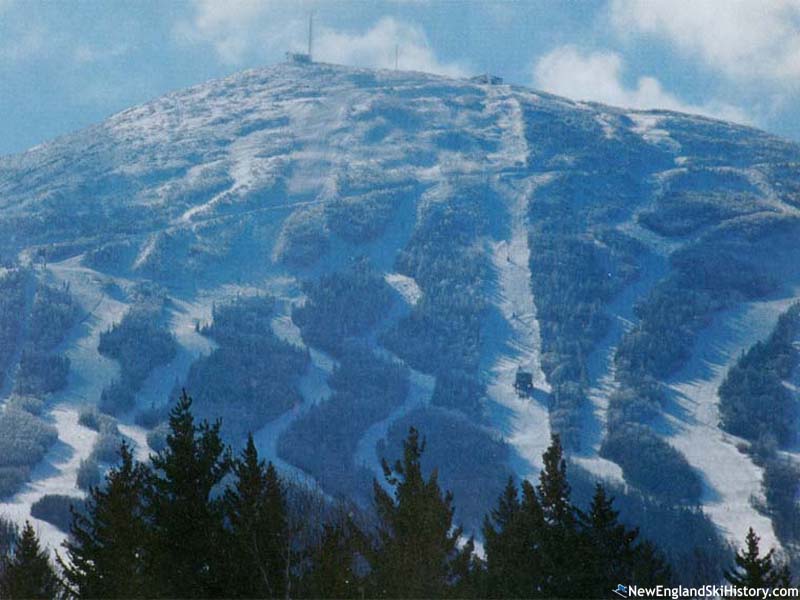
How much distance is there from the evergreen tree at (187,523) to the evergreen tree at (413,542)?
18.1ft

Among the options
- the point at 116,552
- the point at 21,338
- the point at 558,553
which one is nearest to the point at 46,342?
the point at 21,338

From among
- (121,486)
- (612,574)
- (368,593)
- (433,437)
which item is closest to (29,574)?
(121,486)

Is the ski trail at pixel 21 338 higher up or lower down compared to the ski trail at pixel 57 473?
higher up

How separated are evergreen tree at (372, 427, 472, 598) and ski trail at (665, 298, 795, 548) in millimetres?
100519

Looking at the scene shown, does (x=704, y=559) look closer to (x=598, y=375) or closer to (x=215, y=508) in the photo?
(x=598, y=375)

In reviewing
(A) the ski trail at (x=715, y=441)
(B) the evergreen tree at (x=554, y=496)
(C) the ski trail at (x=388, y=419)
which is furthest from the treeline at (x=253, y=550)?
(C) the ski trail at (x=388, y=419)

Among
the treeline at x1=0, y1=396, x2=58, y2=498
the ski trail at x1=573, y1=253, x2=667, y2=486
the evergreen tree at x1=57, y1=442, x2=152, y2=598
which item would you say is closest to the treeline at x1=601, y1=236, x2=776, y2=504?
the ski trail at x1=573, y1=253, x2=667, y2=486

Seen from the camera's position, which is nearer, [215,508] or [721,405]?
[215,508]

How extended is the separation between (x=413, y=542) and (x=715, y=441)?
13901 centimetres

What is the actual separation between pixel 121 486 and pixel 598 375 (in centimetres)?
16139

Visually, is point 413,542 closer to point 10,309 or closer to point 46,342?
point 46,342

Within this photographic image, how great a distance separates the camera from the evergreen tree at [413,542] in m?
33.0

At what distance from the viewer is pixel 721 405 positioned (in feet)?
574

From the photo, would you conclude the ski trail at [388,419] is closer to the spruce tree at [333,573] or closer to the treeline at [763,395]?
the treeline at [763,395]
